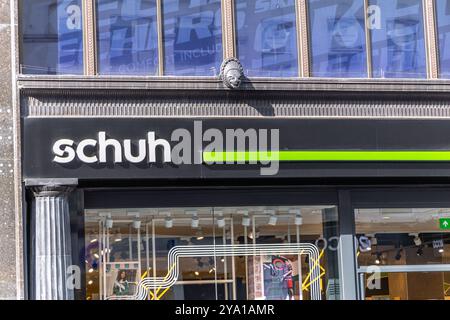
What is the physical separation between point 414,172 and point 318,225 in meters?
1.64

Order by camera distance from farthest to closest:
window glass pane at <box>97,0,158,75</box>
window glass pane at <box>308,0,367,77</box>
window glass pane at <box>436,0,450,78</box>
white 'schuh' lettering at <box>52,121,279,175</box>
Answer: window glass pane at <box>436,0,450,78</box> → window glass pane at <box>308,0,367,77</box> → window glass pane at <box>97,0,158,75</box> → white 'schuh' lettering at <box>52,121,279,175</box>

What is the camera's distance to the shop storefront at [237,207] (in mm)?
10984

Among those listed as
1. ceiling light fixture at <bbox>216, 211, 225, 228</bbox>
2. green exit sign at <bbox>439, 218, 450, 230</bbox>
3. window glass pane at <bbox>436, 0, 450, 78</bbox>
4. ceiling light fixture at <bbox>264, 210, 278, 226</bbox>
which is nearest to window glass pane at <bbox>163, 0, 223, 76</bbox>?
ceiling light fixture at <bbox>216, 211, 225, 228</bbox>

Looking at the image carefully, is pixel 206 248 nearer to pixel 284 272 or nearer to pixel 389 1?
pixel 284 272

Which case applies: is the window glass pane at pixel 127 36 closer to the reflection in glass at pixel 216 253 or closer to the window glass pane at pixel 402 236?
the reflection in glass at pixel 216 253

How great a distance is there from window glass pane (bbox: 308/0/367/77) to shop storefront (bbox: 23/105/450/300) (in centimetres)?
92

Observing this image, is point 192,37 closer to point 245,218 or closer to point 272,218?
point 245,218

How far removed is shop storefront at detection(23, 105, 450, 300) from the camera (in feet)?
36.0

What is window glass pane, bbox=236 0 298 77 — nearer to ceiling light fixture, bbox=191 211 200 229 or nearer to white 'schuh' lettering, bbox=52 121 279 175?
white 'schuh' lettering, bbox=52 121 279 175

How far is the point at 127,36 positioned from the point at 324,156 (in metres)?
3.38

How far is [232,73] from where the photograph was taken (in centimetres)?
1140

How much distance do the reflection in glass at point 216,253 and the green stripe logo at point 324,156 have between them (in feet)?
3.00

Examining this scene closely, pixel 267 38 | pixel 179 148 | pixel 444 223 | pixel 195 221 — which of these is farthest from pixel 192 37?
pixel 444 223

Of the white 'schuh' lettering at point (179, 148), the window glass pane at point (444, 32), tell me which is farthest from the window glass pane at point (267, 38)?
the window glass pane at point (444, 32)
